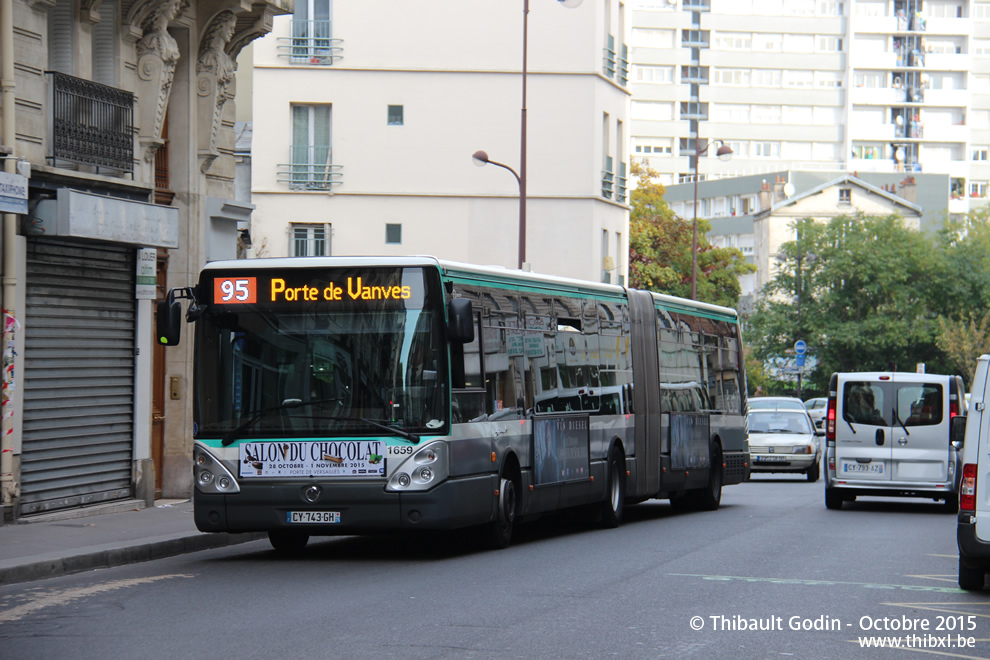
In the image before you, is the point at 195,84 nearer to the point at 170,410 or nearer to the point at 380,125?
the point at 170,410

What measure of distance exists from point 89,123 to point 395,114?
88.2ft

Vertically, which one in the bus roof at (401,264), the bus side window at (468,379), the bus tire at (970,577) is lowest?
the bus tire at (970,577)

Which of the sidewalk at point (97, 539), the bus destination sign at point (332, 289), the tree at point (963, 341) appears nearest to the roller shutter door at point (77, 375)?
the sidewalk at point (97, 539)

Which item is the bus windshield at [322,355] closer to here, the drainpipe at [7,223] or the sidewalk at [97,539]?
the sidewalk at [97,539]

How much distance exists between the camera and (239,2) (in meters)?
20.5

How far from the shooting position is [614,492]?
18656 mm

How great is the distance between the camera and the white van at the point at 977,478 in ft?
37.9

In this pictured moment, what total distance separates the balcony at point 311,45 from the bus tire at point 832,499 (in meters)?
25.1

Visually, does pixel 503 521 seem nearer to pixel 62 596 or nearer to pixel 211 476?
pixel 211 476

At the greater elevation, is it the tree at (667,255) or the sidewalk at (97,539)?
the tree at (667,255)

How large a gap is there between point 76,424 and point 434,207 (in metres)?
27.0

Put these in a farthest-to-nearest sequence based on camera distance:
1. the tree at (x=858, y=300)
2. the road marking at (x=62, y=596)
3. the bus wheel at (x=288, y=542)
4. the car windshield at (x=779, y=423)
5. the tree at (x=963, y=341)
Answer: the tree at (x=858, y=300), the tree at (x=963, y=341), the car windshield at (x=779, y=423), the bus wheel at (x=288, y=542), the road marking at (x=62, y=596)

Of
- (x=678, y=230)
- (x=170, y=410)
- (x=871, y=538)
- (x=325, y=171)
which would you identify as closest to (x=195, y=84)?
(x=170, y=410)

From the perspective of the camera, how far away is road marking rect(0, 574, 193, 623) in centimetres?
1024
